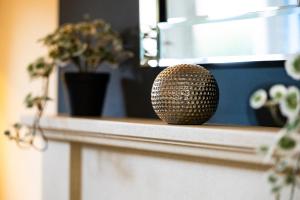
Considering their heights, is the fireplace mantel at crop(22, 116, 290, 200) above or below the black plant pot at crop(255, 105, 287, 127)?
below

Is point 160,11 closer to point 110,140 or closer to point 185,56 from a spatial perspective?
point 185,56

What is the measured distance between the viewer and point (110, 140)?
3.51ft

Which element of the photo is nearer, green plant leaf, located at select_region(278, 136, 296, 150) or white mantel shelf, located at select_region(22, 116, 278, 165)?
green plant leaf, located at select_region(278, 136, 296, 150)

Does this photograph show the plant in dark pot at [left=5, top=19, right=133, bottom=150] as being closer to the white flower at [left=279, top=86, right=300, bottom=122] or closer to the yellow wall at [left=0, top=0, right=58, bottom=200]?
the yellow wall at [left=0, top=0, right=58, bottom=200]

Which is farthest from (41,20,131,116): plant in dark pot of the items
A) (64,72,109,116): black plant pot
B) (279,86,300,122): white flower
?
(279,86,300,122): white flower

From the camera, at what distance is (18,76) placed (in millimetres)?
1933

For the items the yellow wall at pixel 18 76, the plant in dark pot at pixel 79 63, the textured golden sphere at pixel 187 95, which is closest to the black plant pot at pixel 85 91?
the plant in dark pot at pixel 79 63

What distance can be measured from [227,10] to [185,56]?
0.17 meters

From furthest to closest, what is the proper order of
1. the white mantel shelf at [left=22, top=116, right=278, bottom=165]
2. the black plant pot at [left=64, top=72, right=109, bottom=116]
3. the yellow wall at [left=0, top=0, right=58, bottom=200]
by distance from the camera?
the yellow wall at [left=0, top=0, right=58, bottom=200] → the black plant pot at [left=64, top=72, right=109, bottom=116] → the white mantel shelf at [left=22, top=116, right=278, bottom=165]

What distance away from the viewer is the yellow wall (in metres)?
1.78

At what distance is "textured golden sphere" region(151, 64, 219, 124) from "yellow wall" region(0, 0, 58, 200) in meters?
0.88

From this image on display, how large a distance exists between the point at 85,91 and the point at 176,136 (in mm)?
493

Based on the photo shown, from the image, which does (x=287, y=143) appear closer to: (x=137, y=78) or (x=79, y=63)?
(x=137, y=78)

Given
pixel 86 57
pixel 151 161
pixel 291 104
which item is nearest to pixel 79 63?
pixel 86 57
